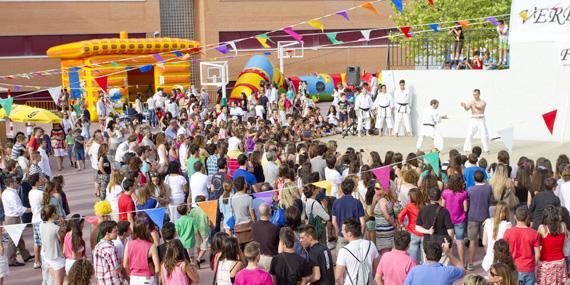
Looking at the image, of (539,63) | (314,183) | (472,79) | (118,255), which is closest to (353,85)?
(472,79)

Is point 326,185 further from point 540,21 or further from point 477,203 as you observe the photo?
point 540,21

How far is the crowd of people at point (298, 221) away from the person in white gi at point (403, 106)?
782 cm

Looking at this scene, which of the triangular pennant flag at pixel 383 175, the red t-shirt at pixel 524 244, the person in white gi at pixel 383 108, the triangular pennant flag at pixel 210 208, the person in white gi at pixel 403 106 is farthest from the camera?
the person in white gi at pixel 383 108

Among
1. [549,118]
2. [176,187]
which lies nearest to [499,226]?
[176,187]

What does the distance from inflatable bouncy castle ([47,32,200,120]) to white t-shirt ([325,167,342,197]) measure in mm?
19669

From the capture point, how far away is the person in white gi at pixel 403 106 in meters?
22.7

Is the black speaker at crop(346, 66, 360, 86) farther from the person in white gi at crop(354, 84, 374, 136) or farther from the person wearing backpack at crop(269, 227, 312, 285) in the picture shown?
the person wearing backpack at crop(269, 227, 312, 285)

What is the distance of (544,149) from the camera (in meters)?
19.6

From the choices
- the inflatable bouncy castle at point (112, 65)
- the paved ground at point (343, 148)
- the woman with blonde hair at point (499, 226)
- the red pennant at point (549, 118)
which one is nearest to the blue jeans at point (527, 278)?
the woman with blonde hair at point (499, 226)

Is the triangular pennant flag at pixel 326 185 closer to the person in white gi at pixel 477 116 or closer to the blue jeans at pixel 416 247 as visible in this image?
the blue jeans at pixel 416 247

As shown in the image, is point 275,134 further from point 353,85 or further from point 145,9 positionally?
point 145,9

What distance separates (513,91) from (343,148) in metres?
4.60

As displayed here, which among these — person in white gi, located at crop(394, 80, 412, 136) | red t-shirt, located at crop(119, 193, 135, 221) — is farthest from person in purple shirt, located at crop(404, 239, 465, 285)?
person in white gi, located at crop(394, 80, 412, 136)

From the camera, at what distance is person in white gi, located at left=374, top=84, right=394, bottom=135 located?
23.0 m
